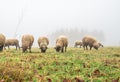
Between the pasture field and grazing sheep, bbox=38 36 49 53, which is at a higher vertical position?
grazing sheep, bbox=38 36 49 53

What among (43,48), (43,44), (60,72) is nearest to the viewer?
(60,72)

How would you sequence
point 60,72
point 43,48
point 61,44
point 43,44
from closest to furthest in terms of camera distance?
point 60,72 → point 43,48 → point 43,44 → point 61,44

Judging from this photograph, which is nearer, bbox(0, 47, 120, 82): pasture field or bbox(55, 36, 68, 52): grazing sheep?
bbox(0, 47, 120, 82): pasture field

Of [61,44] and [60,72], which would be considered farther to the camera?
[61,44]

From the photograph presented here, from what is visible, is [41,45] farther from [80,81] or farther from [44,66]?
[80,81]

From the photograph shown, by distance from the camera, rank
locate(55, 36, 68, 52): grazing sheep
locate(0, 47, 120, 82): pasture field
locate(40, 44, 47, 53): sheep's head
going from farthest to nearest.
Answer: locate(55, 36, 68, 52): grazing sheep → locate(40, 44, 47, 53): sheep's head → locate(0, 47, 120, 82): pasture field

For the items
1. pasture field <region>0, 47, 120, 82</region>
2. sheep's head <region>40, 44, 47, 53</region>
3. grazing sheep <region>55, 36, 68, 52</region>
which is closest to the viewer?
pasture field <region>0, 47, 120, 82</region>

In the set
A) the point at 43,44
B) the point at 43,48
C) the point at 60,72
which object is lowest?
the point at 60,72

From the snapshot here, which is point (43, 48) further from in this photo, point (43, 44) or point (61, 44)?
point (61, 44)

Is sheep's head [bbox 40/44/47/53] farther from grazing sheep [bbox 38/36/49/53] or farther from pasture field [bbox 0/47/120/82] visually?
pasture field [bbox 0/47/120/82]

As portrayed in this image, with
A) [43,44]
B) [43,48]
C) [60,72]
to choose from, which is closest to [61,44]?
[43,44]

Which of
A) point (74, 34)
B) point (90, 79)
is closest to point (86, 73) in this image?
point (90, 79)

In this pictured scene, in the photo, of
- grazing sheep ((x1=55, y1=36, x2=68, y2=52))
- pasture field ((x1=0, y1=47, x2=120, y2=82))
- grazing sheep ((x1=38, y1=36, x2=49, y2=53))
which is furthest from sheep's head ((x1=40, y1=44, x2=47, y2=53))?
pasture field ((x1=0, y1=47, x2=120, y2=82))

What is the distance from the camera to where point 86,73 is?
541 inches
